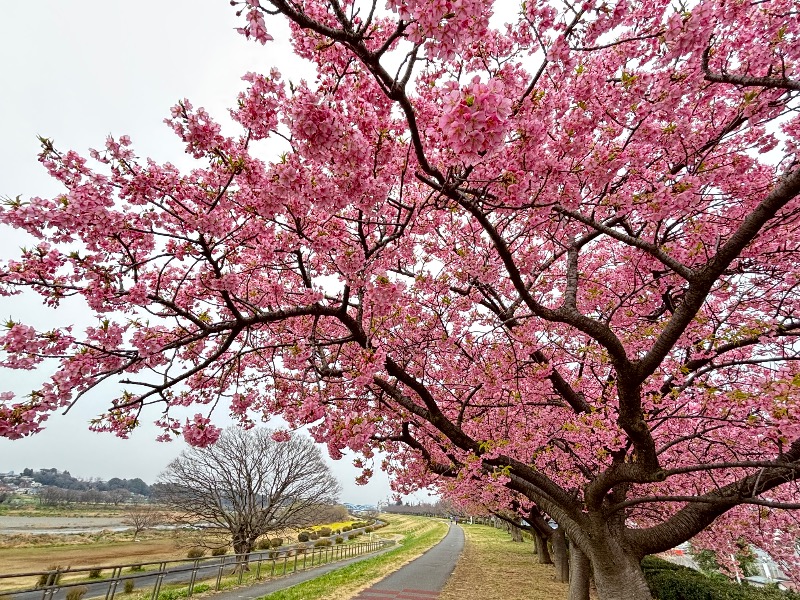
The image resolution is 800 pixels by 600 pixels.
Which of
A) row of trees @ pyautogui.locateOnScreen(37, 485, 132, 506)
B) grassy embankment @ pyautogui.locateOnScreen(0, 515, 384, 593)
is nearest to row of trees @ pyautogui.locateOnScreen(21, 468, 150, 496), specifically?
row of trees @ pyautogui.locateOnScreen(37, 485, 132, 506)

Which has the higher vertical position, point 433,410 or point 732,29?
point 732,29

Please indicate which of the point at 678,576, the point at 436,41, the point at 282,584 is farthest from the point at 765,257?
the point at 282,584

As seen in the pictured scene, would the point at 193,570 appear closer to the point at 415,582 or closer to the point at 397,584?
the point at 397,584

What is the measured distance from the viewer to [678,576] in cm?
1323

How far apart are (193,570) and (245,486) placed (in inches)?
420

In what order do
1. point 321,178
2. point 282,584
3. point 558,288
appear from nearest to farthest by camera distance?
point 321,178 → point 558,288 → point 282,584

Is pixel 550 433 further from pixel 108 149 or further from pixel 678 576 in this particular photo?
pixel 678 576

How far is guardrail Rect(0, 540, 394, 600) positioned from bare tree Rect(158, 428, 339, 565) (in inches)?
69.7

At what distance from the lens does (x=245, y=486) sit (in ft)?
76.4

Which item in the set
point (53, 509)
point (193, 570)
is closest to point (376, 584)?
point (193, 570)

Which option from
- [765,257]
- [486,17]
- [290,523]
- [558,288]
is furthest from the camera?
[290,523]

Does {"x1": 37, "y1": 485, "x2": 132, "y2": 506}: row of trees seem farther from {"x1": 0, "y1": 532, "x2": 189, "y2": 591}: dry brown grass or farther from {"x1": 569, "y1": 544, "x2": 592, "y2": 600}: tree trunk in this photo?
{"x1": 569, "y1": 544, "x2": 592, "y2": 600}: tree trunk

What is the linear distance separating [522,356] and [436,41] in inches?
213

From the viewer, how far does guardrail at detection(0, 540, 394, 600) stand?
10.7 metres
